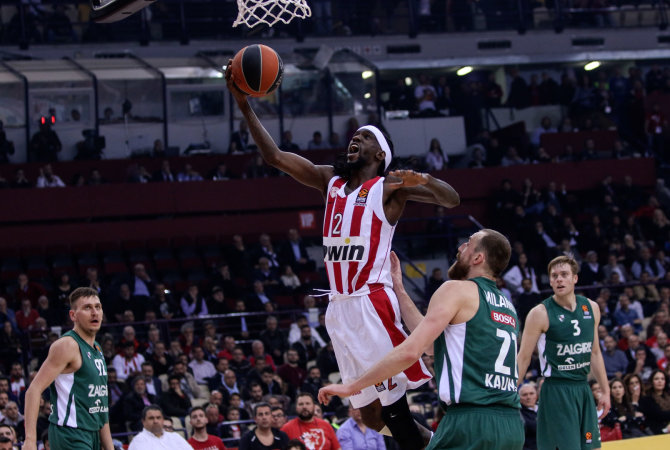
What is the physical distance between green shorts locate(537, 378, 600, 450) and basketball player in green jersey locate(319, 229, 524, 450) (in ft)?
10.5

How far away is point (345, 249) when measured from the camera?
6.19 m

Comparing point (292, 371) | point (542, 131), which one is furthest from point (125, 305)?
point (542, 131)

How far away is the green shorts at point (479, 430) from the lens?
527cm

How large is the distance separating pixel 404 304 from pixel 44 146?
54.2 feet

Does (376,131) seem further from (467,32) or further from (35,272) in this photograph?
(467,32)

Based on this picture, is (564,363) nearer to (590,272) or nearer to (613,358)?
(613,358)

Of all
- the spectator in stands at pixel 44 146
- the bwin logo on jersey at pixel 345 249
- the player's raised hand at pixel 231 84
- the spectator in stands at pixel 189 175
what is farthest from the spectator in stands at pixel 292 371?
the player's raised hand at pixel 231 84

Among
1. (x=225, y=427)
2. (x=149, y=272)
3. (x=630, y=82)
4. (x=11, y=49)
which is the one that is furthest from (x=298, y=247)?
(x=630, y=82)

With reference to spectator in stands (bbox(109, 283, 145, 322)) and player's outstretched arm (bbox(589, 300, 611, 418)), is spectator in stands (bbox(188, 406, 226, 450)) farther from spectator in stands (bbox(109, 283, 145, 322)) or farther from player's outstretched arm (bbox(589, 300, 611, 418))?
spectator in stands (bbox(109, 283, 145, 322))

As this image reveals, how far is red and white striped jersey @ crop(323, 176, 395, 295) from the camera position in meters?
6.16

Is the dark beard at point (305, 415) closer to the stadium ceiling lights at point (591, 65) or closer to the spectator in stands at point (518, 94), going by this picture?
the spectator in stands at point (518, 94)

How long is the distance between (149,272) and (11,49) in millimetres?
7842

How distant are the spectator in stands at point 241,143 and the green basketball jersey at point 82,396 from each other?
14755 mm

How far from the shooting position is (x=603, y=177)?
23.2 meters
